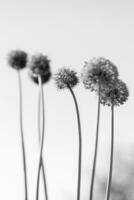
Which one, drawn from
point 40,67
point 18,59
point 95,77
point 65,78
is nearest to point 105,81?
point 95,77

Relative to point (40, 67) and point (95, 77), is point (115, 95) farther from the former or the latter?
point (40, 67)

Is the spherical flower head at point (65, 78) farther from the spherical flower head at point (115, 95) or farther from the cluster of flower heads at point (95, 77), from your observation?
the spherical flower head at point (115, 95)

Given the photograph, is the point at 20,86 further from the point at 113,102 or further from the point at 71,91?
the point at 113,102

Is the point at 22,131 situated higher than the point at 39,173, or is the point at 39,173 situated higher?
the point at 22,131

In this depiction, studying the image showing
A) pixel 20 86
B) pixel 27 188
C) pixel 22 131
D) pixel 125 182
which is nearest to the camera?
pixel 27 188

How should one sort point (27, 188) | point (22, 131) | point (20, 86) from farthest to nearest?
1. point (20, 86)
2. point (22, 131)
3. point (27, 188)

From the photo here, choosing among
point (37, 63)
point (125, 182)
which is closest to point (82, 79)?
point (37, 63)

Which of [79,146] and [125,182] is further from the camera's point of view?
[125,182]
